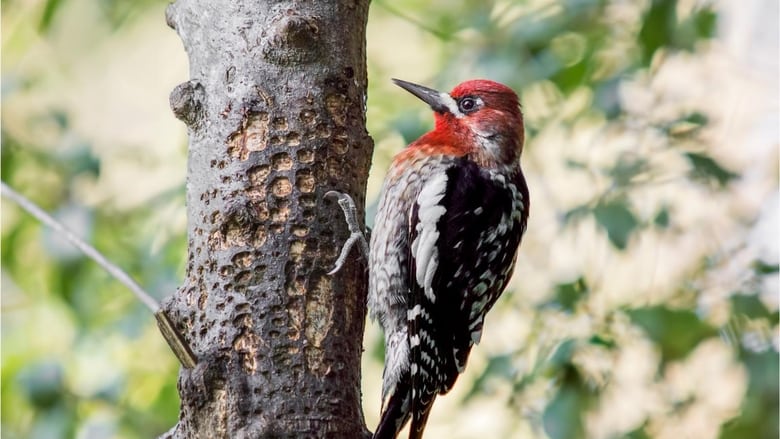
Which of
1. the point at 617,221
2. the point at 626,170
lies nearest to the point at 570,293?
the point at 617,221

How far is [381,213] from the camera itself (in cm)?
323

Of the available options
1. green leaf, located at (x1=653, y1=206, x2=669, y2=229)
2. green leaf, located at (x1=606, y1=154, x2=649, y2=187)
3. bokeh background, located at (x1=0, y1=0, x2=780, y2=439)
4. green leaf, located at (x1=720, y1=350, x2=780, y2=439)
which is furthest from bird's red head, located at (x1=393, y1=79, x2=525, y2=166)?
green leaf, located at (x1=720, y1=350, x2=780, y2=439)

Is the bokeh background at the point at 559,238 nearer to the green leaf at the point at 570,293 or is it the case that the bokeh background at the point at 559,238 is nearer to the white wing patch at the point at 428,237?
the green leaf at the point at 570,293

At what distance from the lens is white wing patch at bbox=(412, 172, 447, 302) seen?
3.05 m

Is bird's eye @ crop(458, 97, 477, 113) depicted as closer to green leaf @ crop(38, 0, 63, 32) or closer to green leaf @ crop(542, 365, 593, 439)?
green leaf @ crop(542, 365, 593, 439)

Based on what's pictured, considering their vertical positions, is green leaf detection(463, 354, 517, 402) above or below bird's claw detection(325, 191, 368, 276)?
above

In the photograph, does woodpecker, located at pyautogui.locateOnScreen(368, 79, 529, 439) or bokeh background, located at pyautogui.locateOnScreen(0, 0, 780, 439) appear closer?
woodpecker, located at pyautogui.locateOnScreen(368, 79, 529, 439)

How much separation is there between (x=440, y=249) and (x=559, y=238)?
0.82m

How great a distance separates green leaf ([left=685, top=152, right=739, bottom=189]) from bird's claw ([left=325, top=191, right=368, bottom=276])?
4.79 feet

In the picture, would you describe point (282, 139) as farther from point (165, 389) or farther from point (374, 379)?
point (374, 379)

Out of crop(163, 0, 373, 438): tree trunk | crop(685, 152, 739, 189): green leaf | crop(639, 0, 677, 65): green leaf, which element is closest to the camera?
crop(163, 0, 373, 438): tree trunk

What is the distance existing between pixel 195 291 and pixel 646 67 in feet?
6.66

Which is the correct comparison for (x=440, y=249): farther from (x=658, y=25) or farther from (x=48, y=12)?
(x=48, y=12)

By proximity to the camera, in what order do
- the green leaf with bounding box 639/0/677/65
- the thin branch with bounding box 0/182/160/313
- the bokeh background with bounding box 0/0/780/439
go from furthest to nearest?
the green leaf with bounding box 639/0/677/65, the bokeh background with bounding box 0/0/780/439, the thin branch with bounding box 0/182/160/313
